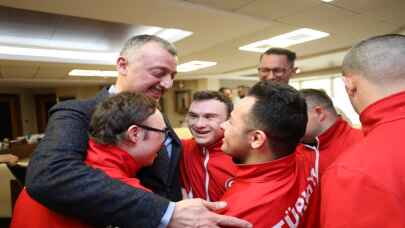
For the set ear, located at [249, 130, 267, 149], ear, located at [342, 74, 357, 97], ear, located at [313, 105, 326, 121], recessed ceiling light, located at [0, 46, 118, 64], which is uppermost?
recessed ceiling light, located at [0, 46, 118, 64]

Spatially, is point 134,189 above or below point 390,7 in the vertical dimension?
below

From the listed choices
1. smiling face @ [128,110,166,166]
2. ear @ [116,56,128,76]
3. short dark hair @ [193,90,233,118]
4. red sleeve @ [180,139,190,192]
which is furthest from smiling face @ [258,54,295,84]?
smiling face @ [128,110,166,166]

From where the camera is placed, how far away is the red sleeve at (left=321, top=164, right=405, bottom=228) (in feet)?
2.43

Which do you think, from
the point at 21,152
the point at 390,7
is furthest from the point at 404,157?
the point at 21,152

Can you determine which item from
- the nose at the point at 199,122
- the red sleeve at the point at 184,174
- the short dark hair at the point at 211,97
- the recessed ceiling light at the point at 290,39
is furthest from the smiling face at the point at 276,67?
the recessed ceiling light at the point at 290,39

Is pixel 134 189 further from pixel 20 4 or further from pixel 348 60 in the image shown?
pixel 20 4

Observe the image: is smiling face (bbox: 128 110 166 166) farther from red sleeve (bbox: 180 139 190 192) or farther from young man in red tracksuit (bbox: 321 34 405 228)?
young man in red tracksuit (bbox: 321 34 405 228)

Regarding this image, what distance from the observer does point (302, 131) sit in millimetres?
1041

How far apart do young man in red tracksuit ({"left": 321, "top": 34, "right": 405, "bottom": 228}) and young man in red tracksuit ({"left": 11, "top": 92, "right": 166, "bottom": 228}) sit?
1.85 ft

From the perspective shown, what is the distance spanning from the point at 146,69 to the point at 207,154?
53 centimetres

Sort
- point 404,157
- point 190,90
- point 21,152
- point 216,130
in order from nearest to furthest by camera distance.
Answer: point 404,157, point 216,130, point 21,152, point 190,90

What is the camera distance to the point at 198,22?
370 cm

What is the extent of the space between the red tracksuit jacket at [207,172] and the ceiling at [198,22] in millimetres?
2001

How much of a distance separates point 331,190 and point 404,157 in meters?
0.20
